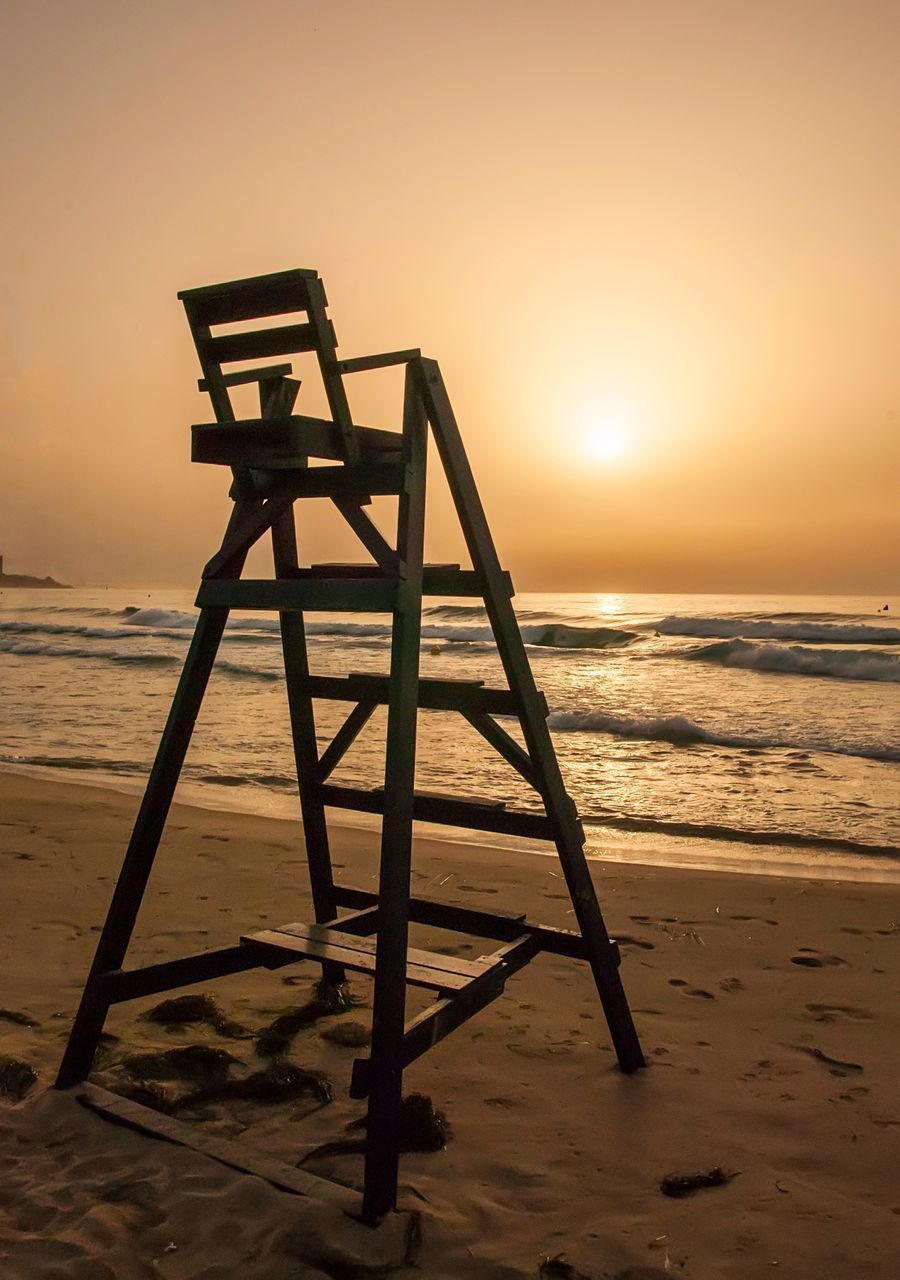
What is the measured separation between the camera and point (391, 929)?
2883mm

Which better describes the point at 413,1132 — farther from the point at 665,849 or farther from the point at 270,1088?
the point at 665,849

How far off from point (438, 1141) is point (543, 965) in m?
1.82

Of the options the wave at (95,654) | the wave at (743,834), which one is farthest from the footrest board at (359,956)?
the wave at (95,654)

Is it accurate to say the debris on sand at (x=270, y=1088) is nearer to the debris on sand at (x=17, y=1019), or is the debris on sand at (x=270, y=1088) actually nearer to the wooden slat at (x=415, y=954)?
the wooden slat at (x=415, y=954)

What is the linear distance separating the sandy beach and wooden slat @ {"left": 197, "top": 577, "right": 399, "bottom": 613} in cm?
179

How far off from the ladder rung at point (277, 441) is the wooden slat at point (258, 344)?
0.23m

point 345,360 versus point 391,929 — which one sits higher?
point 345,360

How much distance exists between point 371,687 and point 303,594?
76 cm

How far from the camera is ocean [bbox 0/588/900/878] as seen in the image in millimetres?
8492

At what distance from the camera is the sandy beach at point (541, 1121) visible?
2.66 m

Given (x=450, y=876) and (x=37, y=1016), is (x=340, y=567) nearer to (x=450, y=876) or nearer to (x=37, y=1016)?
(x=37, y=1016)

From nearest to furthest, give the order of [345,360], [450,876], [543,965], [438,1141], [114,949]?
[345,360], [438,1141], [114,949], [543,965], [450,876]

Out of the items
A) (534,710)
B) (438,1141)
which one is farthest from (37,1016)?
(534,710)

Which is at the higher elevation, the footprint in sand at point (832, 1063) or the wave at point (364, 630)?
the wave at point (364, 630)
